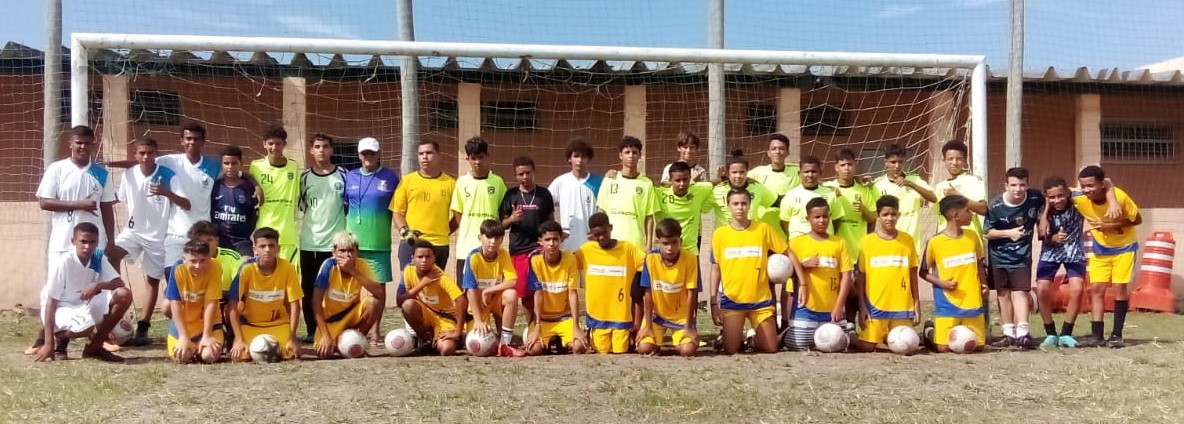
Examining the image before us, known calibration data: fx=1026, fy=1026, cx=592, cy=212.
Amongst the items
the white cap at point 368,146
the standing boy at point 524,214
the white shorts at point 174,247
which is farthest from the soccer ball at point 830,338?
the white shorts at point 174,247

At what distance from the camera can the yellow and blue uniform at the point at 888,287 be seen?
6.38 metres

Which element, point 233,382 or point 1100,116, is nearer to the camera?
point 233,382

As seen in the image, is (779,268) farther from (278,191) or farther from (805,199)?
(278,191)

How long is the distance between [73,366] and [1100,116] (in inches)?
444

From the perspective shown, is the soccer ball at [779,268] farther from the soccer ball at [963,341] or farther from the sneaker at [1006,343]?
the sneaker at [1006,343]

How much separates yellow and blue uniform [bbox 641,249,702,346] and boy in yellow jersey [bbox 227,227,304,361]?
6.89ft

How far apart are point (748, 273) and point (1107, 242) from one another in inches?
100

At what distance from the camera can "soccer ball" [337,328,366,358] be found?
5988mm

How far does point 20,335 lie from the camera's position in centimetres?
745

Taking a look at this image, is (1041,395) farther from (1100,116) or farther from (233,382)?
(1100,116)

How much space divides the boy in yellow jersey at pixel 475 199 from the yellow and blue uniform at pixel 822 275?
199 centimetres

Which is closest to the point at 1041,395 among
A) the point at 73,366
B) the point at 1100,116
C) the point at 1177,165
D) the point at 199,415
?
the point at 199,415

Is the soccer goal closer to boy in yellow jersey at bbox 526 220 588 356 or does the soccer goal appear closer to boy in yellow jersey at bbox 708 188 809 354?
boy in yellow jersey at bbox 708 188 809 354

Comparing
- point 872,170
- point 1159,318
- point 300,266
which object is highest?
point 872,170
